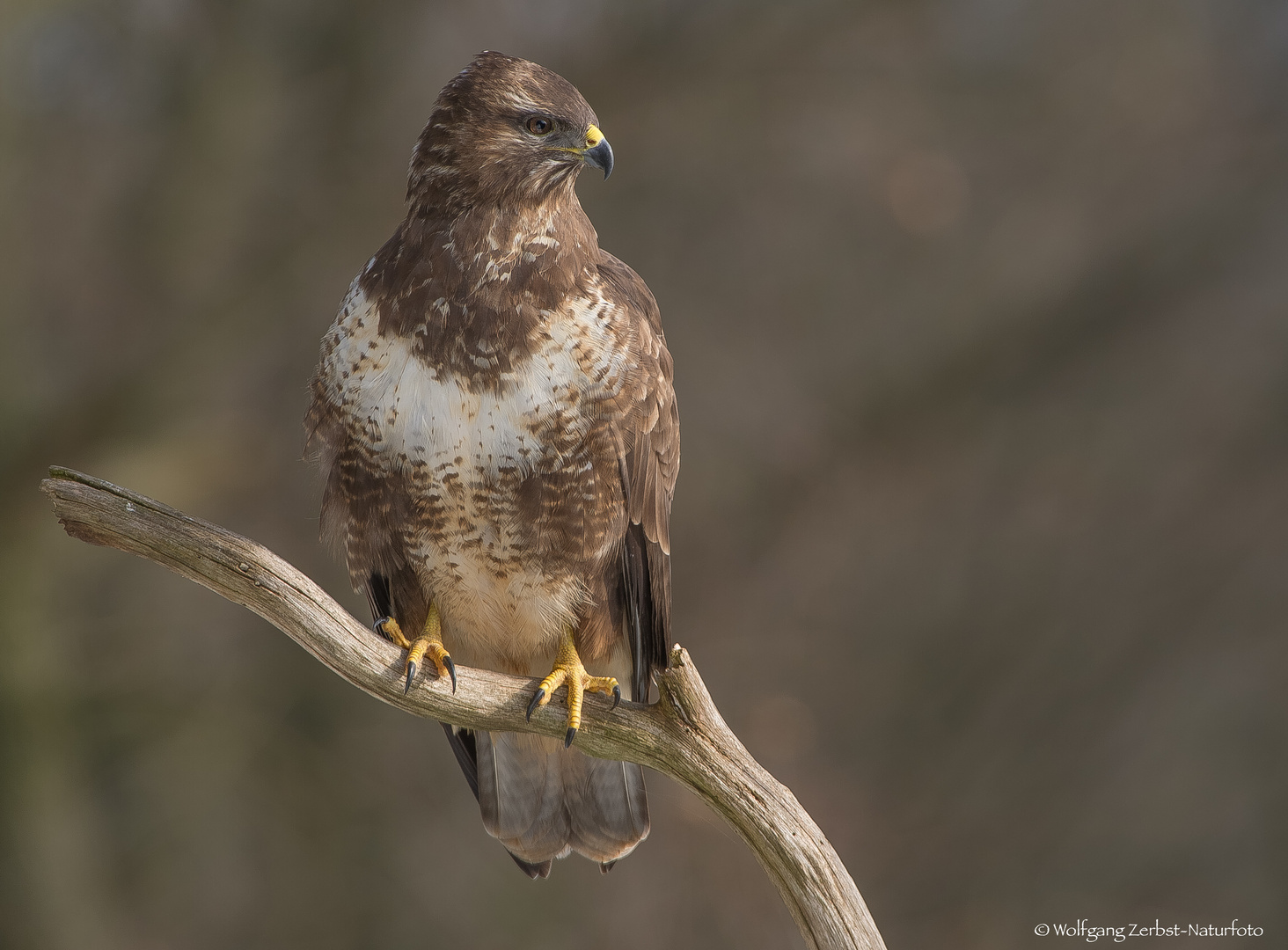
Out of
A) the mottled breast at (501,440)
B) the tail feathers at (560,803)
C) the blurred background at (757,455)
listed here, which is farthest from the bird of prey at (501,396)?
the blurred background at (757,455)

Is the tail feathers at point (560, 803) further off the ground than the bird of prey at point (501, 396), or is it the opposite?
the bird of prey at point (501, 396)

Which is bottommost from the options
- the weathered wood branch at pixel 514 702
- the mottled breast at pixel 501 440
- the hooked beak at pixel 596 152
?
the weathered wood branch at pixel 514 702

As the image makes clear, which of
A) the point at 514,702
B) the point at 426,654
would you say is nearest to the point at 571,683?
the point at 514,702

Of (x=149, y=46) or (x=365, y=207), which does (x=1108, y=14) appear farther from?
(x=149, y=46)

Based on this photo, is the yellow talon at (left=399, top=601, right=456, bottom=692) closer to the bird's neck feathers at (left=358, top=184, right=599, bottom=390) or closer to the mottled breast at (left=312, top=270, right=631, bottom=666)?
the mottled breast at (left=312, top=270, right=631, bottom=666)

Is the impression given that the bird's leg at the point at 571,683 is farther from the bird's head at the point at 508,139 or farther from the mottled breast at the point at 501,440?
the bird's head at the point at 508,139

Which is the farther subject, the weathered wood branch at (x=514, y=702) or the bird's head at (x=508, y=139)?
the bird's head at (x=508, y=139)

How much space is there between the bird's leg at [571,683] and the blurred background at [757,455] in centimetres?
387

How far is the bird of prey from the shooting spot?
3162 mm

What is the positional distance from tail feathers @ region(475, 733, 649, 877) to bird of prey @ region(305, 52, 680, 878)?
1.64ft

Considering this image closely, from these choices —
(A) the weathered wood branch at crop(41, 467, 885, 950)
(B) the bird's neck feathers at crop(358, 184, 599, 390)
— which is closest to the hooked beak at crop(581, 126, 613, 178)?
(B) the bird's neck feathers at crop(358, 184, 599, 390)

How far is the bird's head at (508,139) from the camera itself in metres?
3.21

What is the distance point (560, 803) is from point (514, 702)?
71 cm

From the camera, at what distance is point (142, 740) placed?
25.1 feet
